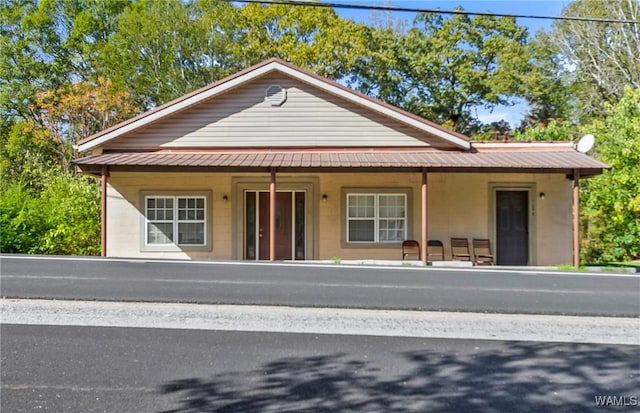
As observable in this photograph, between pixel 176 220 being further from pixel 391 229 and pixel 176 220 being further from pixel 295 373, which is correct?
pixel 295 373

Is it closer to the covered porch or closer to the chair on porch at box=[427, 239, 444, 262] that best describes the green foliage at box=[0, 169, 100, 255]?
the covered porch

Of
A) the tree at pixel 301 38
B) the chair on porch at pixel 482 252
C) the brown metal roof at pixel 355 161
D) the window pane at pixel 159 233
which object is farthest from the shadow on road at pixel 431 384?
the tree at pixel 301 38

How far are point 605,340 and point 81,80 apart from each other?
27412mm

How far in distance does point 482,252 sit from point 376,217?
9.77 ft

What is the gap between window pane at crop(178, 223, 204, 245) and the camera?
13078 millimetres

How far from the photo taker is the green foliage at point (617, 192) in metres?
15.0

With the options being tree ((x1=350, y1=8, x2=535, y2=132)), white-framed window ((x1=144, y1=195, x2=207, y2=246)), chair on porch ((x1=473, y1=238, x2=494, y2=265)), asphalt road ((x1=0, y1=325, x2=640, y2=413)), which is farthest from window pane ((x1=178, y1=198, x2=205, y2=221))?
tree ((x1=350, y1=8, x2=535, y2=132))

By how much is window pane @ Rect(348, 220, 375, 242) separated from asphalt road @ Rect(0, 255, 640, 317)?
3.37 metres

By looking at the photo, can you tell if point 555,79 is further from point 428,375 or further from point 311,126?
point 428,375

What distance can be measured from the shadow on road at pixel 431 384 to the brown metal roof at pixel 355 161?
743cm

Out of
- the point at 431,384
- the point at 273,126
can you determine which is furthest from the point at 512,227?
the point at 431,384

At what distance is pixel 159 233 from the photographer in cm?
1303

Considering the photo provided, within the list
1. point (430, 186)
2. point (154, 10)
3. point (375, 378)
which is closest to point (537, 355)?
point (375, 378)

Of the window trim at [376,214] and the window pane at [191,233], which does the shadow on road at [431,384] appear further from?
the window pane at [191,233]
